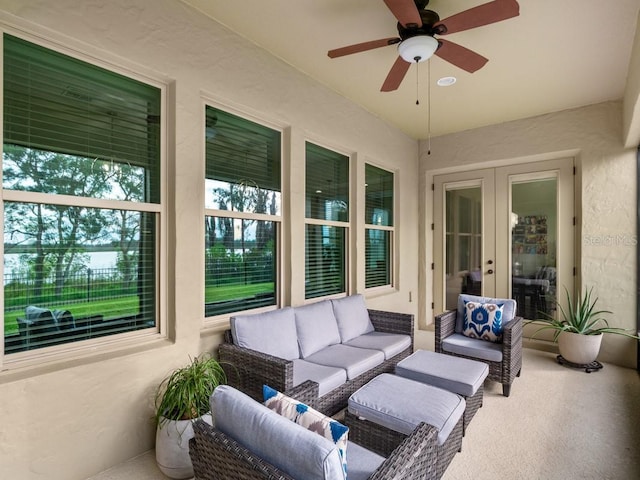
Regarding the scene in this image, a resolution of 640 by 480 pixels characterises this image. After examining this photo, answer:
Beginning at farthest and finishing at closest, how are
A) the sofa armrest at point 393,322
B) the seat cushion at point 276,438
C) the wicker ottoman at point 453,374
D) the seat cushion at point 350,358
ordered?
1. the sofa armrest at point 393,322
2. the seat cushion at point 350,358
3. the wicker ottoman at point 453,374
4. the seat cushion at point 276,438

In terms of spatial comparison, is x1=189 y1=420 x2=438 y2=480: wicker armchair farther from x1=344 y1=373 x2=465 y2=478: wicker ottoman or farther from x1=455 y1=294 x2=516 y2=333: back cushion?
x1=455 y1=294 x2=516 y2=333: back cushion

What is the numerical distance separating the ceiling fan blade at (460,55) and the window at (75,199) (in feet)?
6.64

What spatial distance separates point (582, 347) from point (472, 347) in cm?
138

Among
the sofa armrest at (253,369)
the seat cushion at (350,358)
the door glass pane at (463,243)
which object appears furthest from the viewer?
the door glass pane at (463,243)

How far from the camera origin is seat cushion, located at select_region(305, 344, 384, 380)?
259 centimetres

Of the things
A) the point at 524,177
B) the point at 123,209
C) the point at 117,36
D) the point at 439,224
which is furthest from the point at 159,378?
the point at 524,177

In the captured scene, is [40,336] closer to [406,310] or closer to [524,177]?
[406,310]

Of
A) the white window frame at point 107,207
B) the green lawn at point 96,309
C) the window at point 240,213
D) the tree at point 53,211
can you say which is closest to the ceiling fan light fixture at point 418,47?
the window at point 240,213

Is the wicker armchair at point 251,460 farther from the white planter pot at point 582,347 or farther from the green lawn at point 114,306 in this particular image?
the white planter pot at point 582,347

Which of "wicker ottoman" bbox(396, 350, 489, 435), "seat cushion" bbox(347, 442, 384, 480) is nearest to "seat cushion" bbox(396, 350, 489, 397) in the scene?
"wicker ottoman" bbox(396, 350, 489, 435)

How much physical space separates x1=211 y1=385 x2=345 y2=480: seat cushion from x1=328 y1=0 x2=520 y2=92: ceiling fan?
208cm

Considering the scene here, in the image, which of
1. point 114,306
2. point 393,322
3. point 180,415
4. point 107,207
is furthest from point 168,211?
point 393,322

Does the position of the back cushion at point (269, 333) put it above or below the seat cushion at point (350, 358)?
above

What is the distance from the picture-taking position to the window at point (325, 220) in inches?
141
